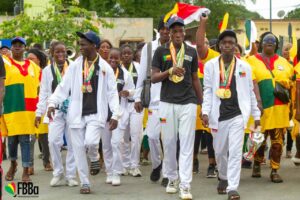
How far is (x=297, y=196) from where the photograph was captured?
8.73 m

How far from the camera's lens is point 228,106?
28.0ft

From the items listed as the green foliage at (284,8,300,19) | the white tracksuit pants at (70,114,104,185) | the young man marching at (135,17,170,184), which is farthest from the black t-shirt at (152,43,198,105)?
the green foliage at (284,8,300,19)

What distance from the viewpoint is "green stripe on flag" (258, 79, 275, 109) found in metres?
9.91

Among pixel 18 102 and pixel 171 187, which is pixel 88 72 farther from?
pixel 171 187

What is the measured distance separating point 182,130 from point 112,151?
6.47 feet

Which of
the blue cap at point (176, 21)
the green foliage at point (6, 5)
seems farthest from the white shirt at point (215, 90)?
the green foliage at point (6, 5)

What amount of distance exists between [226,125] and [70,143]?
2.46m

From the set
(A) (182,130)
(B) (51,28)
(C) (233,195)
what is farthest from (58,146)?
(B) (51,28)

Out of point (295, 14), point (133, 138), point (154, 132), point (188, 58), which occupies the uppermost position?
point (295, 14)

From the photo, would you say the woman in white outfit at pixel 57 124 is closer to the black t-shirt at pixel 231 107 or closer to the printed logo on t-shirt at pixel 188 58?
the printed logo on t-shirt at pixel 188 58

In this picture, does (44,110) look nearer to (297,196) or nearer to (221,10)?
(297,196)

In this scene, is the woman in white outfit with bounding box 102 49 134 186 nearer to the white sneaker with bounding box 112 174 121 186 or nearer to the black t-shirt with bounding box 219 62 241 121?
the white sneaker with bounding box 112 174 121 186

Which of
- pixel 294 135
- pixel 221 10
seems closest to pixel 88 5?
pixel 221 10

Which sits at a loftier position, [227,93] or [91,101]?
[227,93]
